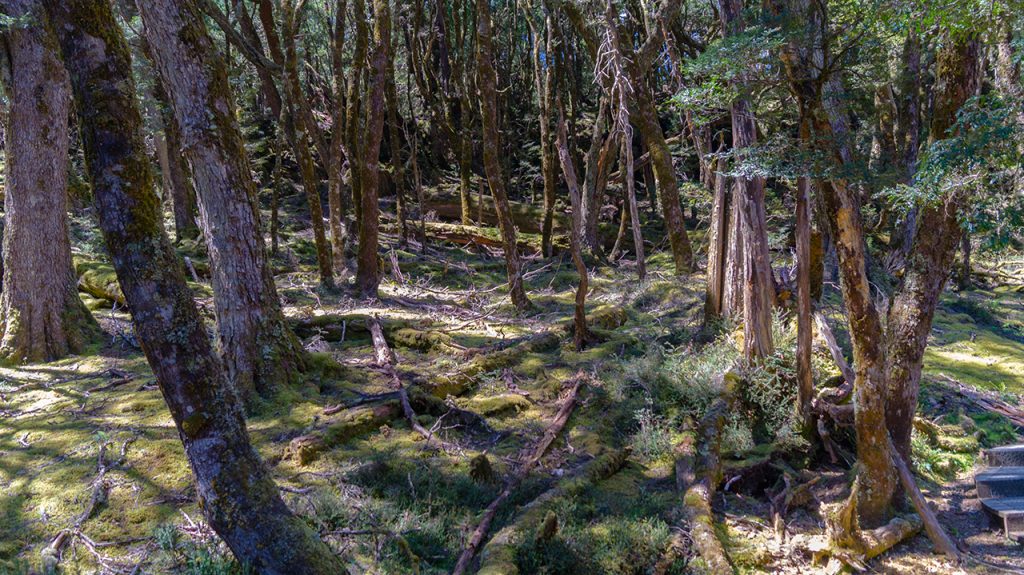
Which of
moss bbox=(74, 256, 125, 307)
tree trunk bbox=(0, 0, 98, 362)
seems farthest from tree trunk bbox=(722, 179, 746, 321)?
moss bbox=(74, 256, 125, 307)

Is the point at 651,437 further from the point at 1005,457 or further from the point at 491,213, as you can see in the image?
the point at 491,213

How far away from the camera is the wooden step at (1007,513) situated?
5859mm

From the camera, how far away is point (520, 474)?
5688 mm

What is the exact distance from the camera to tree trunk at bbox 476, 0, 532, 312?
33.4 ft

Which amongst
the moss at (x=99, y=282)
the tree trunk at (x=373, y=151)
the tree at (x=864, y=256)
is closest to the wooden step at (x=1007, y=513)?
the tree at (x=864, y=256)

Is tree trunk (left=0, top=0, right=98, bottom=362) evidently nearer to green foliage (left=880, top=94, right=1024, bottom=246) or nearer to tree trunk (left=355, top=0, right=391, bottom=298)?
tree trunk (left=355, top=0, right=391, bottom=298)

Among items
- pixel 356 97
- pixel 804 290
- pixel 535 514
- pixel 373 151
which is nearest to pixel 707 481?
pixel 535 514

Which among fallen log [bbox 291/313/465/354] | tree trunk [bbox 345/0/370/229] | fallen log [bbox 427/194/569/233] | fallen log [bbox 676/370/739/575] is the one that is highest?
tree trunk [bbox 345/0/370/229]

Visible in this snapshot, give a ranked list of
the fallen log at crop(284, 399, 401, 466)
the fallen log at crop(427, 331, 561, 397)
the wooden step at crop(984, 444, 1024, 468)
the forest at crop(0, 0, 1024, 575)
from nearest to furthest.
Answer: the forest at crop(0, 0, 1024, 575) → the fallen log at crop(284, 399, 401, 466) → the wooden step at crop(984, 444, 1024, 468) → the fallen log at crop(427, 331, 561, 397)

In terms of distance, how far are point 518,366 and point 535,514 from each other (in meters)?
3.57

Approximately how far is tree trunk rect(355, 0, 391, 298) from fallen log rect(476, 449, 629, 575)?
6493 millimetres

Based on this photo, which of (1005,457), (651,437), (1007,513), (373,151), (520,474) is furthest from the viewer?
(373,151)

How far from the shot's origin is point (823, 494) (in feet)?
20.6

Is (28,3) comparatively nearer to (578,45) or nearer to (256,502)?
(256,502)
